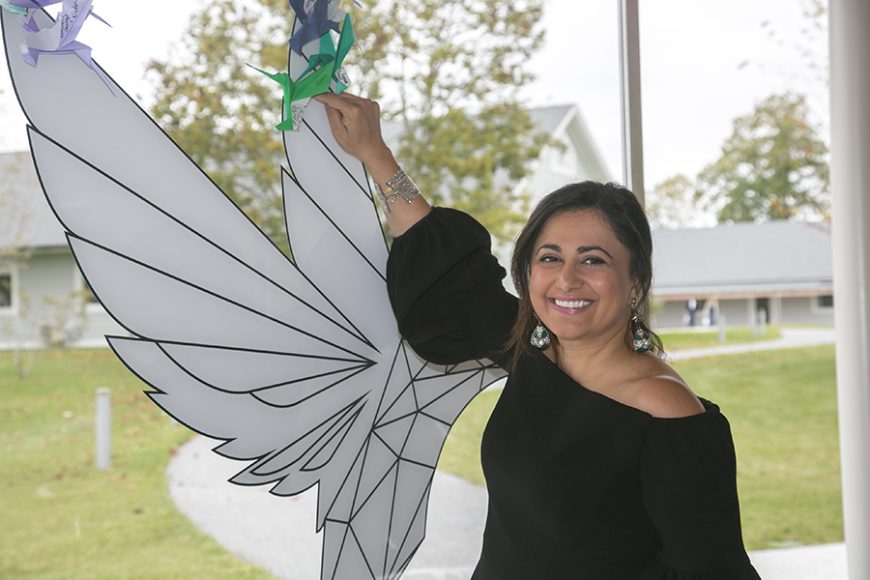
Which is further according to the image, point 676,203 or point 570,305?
point 676,203

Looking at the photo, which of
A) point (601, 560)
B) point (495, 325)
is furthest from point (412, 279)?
point (601, 560)

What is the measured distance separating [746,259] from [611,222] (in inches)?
113

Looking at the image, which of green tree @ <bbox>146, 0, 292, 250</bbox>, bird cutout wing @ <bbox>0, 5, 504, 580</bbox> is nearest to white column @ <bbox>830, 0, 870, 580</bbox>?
bird cutout wing @ <bbox>0, 5, 504, 580</bbox>

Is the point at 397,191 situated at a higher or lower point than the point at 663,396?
higher

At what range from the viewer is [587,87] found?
293cm

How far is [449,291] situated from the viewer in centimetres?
153

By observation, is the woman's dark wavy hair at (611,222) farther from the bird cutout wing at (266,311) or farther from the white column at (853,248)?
the white column at (853,248)

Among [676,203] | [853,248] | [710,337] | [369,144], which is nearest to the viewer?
[369,144]

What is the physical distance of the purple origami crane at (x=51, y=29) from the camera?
1124 millimetres

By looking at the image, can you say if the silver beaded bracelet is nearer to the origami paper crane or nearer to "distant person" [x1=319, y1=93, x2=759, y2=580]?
"distant person" [x1=319, y1=93, x2=759, y2=580]

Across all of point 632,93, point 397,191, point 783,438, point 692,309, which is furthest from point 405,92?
point 783,438

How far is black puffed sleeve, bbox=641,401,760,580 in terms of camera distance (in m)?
1.22

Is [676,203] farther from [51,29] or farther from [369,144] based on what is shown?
[51,29]

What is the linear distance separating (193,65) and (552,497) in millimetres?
1582
